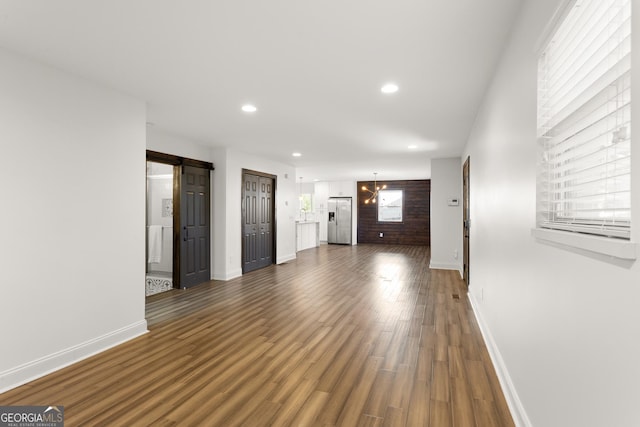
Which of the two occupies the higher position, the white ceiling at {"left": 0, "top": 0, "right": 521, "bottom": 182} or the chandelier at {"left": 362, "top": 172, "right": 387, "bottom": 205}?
the white ceiling at {"left": 0, "top": 0, "right": 521, "bottom": 182}

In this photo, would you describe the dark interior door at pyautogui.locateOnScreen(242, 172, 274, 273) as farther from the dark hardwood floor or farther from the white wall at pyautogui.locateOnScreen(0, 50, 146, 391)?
the white wall at pyautogui.locateOnScreen(0, 50, 146, 391)

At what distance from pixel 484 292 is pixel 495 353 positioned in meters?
0.89

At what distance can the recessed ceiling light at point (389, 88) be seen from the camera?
3.22 metres

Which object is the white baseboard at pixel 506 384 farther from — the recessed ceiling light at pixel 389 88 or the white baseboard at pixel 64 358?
the white baseboard at pixel 64 358

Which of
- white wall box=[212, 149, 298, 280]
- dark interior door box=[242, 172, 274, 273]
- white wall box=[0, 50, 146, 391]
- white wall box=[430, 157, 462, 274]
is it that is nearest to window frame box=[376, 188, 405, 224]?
white wall box=[430, 157, 462, 274]

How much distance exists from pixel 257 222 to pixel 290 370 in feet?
16.1

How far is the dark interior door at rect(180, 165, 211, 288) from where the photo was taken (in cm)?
562

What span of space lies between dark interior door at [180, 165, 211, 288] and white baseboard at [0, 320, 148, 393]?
224cm

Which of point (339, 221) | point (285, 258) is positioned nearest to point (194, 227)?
point (285, 258)

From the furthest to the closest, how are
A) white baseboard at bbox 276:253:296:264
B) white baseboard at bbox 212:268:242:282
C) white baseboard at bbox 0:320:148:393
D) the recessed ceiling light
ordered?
white baseboard at bbox 276:253:296:264 → white baseboard at bbox 212:268:242:282 → the recessed ceiling light → white baseboard at bbox 0:320:148:393

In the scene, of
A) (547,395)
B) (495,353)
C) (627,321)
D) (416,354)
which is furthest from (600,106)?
(416,354)

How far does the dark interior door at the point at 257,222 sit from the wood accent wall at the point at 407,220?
A: 609cm

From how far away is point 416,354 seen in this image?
2963mm

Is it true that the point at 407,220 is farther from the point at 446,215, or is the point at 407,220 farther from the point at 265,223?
the point at 265,223
